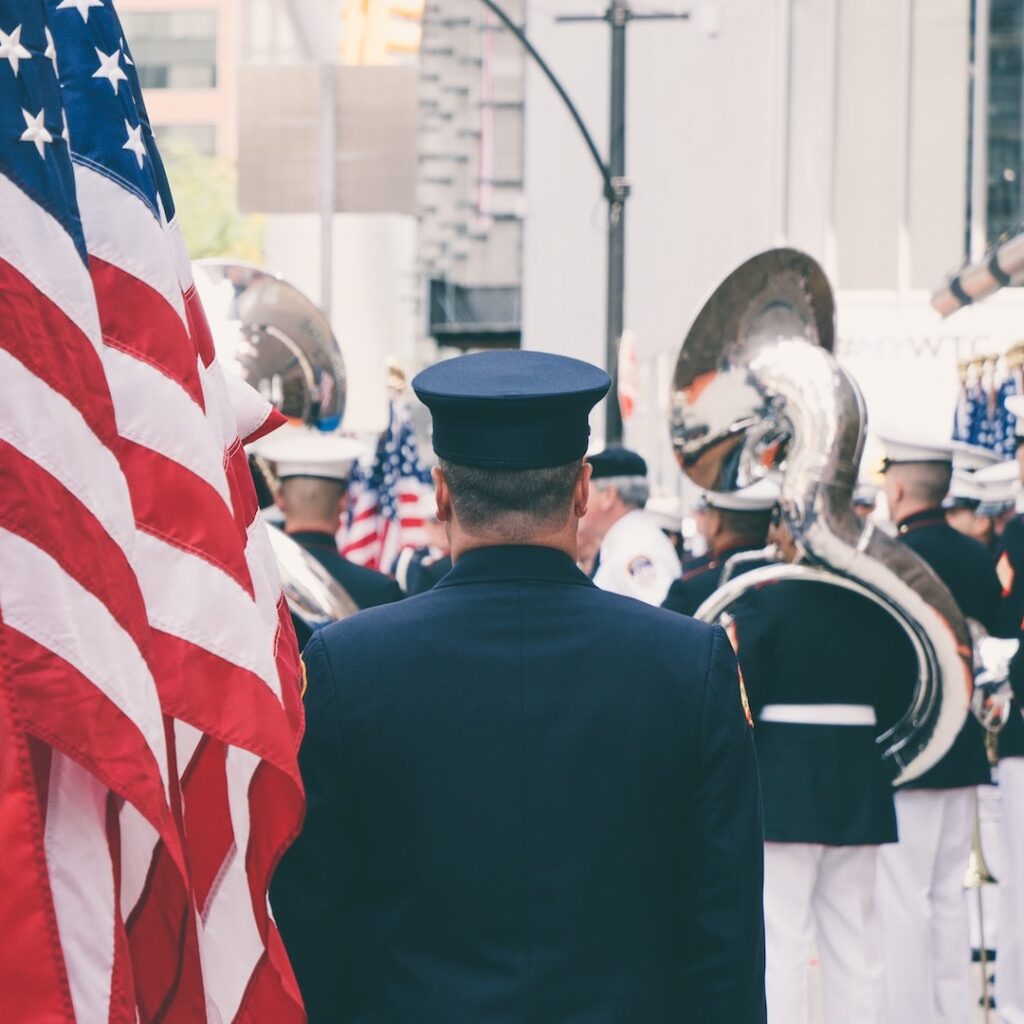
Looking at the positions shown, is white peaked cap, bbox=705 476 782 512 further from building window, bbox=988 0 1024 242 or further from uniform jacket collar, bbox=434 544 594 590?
building window, bbox=988 0 1024 242

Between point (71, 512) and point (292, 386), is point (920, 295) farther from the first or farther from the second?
point (71, 512)

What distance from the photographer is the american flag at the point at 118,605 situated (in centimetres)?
237

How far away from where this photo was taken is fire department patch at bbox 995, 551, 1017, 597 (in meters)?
7.52

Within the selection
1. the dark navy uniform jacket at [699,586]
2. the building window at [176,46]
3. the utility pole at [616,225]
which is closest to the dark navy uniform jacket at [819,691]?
the dark navy uniform jacket at [699,586]

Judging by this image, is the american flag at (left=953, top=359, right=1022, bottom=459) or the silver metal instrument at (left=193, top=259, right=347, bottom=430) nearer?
the silver metal instrument at (left=193, top=259, right=347, bottom=430)

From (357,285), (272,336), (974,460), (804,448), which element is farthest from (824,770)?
(357,285)

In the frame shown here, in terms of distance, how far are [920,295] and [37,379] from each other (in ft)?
63.3

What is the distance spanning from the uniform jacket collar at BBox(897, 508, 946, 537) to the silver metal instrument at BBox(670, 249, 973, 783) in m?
0.84

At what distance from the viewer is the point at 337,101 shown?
12656 millimetres

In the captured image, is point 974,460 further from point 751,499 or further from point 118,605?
point 118,605

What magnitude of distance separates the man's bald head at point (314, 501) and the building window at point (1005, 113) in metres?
13.8

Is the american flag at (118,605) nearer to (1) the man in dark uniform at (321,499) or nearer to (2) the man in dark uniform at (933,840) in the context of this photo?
(1) the man in dark uniform at (321,499)

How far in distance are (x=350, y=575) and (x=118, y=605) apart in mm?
5054

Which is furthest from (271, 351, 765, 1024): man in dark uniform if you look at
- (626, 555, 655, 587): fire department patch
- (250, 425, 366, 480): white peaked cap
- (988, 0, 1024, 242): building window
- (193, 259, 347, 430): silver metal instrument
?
(988, 0, 1024, 242): building window
